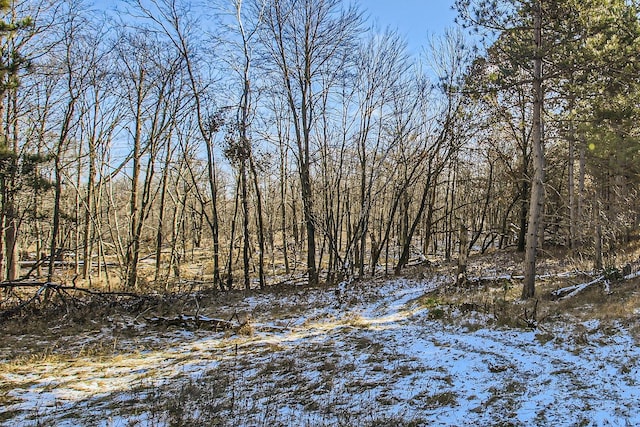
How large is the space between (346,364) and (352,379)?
639mm

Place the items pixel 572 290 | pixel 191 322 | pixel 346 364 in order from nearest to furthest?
pixel 346 364
pixel 572 290
pixel 191 322

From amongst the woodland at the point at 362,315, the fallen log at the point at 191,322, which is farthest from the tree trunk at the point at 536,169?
the fallen log at the point at 191,322

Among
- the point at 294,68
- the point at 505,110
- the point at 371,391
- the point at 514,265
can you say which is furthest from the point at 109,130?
the point at 514,265

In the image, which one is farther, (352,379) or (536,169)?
(536,169)

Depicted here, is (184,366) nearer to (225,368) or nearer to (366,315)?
(225,368)

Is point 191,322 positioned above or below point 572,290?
below

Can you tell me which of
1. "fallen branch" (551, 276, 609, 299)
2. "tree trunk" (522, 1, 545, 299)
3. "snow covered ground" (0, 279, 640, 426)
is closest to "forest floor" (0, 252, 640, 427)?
"snow covered ground" (0, 279, 640, 426)

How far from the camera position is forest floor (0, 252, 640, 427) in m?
4.58

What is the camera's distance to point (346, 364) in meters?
6.35

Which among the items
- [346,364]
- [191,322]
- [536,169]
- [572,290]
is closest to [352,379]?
[346,364]

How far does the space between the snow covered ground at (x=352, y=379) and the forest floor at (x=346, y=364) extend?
0.03 m

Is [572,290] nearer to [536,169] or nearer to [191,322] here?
[536,169]

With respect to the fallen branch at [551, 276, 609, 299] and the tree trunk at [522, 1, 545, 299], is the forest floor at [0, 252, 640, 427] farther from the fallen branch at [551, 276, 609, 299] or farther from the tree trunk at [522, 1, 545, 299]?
the tree trunk at [522, 1, 545, 299]

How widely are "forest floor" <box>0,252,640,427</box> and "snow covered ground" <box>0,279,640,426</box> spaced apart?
0.03 m
